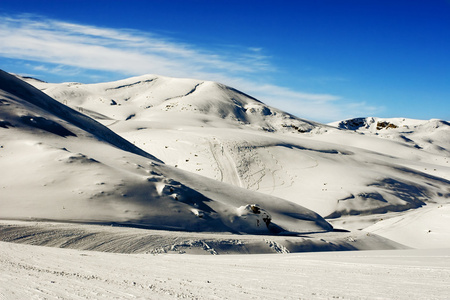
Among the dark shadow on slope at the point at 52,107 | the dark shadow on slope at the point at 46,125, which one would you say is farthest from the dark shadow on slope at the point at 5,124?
the dark shadow on slope at the point at 52,107

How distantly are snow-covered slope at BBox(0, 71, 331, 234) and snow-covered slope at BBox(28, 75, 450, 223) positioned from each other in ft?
23.2

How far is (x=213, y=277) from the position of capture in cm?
659

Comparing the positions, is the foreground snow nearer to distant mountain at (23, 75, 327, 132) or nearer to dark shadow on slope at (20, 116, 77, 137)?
dark shadow on slope at (20, 116, 77, 137)

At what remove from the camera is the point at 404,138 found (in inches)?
2489

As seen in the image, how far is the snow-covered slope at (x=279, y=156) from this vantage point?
25500 millimetres

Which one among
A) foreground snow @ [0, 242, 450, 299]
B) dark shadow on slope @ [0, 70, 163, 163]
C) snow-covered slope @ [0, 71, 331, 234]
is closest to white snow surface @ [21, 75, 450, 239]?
dark shadow on slope @ [0, 70, 163, 163]

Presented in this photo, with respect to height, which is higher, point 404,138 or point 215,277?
point 404,138

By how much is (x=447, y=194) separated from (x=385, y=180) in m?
4.92

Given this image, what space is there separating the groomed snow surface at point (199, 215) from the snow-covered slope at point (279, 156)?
0.15m

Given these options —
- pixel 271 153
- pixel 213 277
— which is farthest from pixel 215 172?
pixel 213 277

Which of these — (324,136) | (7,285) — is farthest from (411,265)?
(324,136)

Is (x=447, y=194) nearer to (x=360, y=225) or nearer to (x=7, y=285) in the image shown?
(x=360, y=225)

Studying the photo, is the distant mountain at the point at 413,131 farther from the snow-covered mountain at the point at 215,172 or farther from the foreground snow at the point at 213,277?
the foreground snow at the point at 213,277

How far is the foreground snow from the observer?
5230 millimetres
